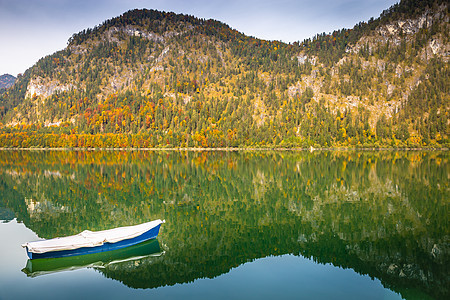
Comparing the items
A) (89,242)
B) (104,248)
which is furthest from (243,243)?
(89,242)

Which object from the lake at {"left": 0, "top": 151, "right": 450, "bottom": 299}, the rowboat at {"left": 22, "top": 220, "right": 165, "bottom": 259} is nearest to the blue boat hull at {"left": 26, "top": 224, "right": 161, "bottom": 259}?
the rowboat at {"left": 22, "top": 220, "right": 165, "bottom": 259}

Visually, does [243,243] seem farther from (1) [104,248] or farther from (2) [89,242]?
(2) [89,242]

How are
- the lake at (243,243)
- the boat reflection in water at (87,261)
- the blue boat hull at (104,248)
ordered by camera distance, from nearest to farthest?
the lake at (243,243) → the boat reflection in water at (87,261) → the blue boat hull at (104,248)

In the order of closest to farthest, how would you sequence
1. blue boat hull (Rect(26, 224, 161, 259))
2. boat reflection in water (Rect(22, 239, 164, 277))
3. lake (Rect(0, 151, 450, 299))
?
lake (Rect(0, 151, 450, 299)), boat reflection in water (Rect(22, 239, 164, 277)), blue boat hull (Rect(26, 224, 161, 259))

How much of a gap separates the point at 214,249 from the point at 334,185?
25.9 metres

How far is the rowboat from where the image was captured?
1578cm

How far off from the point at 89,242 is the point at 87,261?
93 centimetres

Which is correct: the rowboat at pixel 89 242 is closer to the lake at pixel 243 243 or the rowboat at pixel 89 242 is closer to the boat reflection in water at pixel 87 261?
the boat reflection in water at pixel 87 261

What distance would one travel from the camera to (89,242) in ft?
54.1

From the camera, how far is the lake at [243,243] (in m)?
14.0

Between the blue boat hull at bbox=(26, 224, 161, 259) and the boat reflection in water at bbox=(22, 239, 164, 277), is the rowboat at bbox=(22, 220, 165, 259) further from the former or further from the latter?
the boat reflection in water at bbox=(22, 239, 164, 277)

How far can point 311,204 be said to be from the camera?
2977cm

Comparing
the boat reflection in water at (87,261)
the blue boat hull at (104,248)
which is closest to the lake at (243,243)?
the boat reflection in water at (87,261)

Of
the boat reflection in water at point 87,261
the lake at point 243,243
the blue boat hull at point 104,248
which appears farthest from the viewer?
the blue boat hull at point 104,248
